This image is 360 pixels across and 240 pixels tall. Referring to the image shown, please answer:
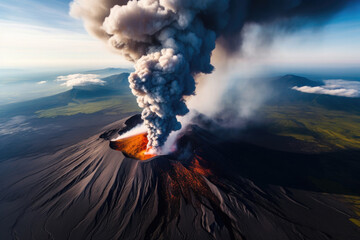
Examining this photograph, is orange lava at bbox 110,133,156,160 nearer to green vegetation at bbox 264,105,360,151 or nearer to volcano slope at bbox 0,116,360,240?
volcano slope at bbox 0,116,360,240

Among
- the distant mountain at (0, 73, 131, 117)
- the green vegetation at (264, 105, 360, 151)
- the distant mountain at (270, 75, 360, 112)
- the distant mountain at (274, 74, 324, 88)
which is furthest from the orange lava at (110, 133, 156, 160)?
the distant mountain at (274, 74, 324, 88)

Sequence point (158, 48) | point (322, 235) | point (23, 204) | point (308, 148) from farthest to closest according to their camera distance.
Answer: point (308, 148) → point (158, 48) → point (23, 204) → point (322, 235)

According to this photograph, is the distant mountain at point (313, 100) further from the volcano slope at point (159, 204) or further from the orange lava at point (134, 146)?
the orange lava at point (134, 146)

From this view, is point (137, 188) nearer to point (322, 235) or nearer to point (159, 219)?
point (159, 219)

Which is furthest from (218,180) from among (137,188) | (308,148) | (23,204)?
(308,148)

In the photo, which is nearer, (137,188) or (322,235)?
(322,235)
